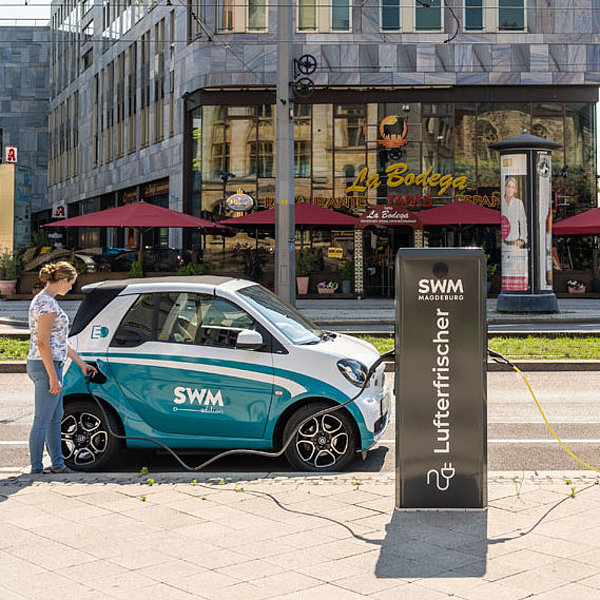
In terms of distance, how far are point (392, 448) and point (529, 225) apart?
1563 cm

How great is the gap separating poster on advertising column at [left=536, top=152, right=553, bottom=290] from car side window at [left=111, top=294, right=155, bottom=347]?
16.9 meters

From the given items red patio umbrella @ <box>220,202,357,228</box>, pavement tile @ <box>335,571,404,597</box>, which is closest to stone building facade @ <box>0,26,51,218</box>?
red patio umbrella @ <box>220,202,357,228</box>

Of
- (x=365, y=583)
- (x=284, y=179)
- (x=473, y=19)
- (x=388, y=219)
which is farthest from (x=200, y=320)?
(x=473, y=19)

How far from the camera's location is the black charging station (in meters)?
5.75

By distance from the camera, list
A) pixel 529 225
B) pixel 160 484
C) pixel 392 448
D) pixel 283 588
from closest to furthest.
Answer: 1. pixel 283 588
2. pixel 160 484
3. pixel 392 448
4. pixel 529 225

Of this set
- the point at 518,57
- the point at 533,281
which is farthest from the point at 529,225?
the point at 518,57

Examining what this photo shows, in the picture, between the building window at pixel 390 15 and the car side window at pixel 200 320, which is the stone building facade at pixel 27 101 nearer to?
the building window at pixel 390 15

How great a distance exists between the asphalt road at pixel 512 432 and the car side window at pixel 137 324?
3.47 ft

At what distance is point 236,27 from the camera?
3566 cm

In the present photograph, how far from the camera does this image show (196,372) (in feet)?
25.1

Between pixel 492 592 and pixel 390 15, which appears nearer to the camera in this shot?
pixel 492 592

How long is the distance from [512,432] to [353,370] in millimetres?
2572

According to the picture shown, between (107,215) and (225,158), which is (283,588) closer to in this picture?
(107,215)

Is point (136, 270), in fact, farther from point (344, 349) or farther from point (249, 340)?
point (249, 340)
